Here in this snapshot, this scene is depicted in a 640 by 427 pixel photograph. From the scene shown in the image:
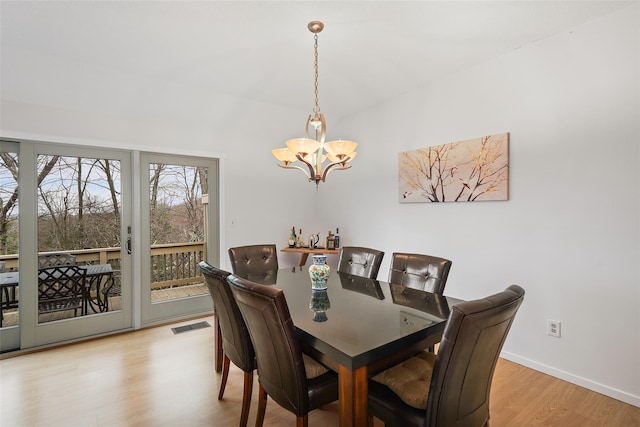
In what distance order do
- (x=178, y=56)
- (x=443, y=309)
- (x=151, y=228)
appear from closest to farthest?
(x=443, y=309) → (x=178, y=56) → (x=151, y=228)

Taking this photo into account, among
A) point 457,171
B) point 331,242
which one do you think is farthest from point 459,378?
point 331,242

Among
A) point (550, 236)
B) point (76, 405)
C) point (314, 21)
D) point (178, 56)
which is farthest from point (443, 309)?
point (178, 56)

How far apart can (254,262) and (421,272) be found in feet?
4.90

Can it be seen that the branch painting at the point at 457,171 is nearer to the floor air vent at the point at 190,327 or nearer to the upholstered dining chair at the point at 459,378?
the upholstered dining chair at the point at 459,378

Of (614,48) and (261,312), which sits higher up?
(614,48)

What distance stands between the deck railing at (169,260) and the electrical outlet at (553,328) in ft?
11.5

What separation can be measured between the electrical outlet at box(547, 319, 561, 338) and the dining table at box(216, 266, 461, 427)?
1192 mm

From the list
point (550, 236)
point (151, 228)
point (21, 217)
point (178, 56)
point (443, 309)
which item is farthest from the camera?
point (151, 228)

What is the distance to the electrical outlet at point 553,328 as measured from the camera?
2477mm

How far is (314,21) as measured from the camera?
222 centimetres

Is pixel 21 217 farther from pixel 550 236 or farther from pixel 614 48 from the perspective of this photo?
pixel 614 48

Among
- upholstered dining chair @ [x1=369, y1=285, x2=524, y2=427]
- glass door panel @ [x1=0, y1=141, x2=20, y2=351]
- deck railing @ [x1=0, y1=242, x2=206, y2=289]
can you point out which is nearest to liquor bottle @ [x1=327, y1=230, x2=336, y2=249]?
deck railing @ [x1=0, y1=242, x2=206, y2=289]

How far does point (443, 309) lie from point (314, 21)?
2.02 meters

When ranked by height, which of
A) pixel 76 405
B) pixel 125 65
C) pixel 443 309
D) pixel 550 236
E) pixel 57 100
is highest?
pixel 125 65
